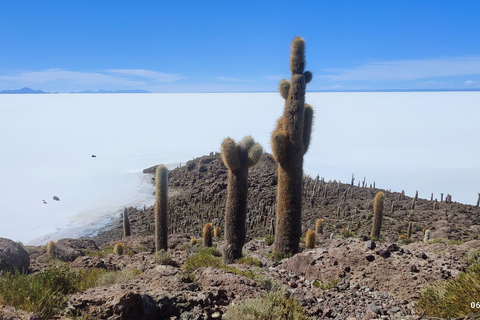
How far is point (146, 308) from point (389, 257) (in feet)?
18.1

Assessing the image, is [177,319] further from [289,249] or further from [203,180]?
[203,180]

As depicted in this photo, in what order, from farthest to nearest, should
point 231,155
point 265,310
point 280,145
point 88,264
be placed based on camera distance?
point 280,145, point 231,155, point 88,264, point 265,310

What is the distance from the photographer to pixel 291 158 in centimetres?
1198

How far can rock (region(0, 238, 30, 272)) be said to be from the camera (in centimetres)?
1051

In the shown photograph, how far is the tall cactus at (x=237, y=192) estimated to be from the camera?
11.5 m

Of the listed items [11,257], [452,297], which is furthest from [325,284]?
[11,257]

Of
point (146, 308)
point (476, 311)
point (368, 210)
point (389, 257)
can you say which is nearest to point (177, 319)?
point (146, 308)

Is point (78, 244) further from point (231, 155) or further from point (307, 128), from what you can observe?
point (307, 128)

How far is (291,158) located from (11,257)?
31.4 ft

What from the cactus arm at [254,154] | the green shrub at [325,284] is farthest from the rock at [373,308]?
the cactus arm at [254,154]

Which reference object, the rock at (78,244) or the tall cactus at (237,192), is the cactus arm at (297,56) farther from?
the rock at (78,244)

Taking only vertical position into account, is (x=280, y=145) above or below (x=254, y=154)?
above

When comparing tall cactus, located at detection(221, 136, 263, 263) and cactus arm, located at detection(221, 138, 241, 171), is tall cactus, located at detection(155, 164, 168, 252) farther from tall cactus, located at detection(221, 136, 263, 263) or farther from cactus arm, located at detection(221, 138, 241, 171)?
cactus arm, located at detection(221, 138, 241, 171)

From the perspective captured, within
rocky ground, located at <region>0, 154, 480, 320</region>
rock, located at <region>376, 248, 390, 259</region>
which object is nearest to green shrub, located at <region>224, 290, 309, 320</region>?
rocky ground, located at <region>0, 154, 480, 320</region>
